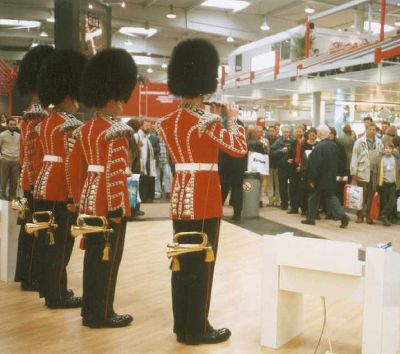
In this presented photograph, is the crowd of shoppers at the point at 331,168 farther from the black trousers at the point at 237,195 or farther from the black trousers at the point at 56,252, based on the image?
the black trousers at the point at 56,252

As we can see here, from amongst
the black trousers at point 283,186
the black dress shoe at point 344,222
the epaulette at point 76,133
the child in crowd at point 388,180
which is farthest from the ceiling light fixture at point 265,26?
the epaulette at point 76,133

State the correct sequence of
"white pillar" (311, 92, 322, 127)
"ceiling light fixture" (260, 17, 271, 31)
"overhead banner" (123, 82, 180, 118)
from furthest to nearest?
"ceiling light fixture" (260, 17, 271, 31) < "white pillar" (311, 92, 322, 127) < "overhead banner" (123, 82, 180, 118)

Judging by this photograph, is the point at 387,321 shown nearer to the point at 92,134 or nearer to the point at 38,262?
the point at 92,134

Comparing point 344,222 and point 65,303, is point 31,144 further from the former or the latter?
point 344,222

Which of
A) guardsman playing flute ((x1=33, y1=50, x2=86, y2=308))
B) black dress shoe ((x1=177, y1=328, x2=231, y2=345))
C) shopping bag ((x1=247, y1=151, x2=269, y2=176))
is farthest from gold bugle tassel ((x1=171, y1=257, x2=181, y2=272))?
shopping bag ((x1=247, y1=151, x2=269, y2=176))

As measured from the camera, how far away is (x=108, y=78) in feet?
10.7

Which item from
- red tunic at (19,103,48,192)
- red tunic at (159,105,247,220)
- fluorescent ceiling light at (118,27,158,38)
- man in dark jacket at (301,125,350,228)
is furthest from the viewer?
fluorescent ceiling light at (118,27,158,38)

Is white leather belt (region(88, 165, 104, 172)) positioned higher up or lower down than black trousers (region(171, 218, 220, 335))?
higher up

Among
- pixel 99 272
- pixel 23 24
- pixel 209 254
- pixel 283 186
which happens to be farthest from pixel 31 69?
pixel 23 24

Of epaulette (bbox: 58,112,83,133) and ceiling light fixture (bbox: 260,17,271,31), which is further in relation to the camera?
ceiling light fixture (bbox: 260,17,271,31)

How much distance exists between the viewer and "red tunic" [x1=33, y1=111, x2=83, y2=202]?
11.4ft

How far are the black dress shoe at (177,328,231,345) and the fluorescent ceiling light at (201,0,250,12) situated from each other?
42.0 ft

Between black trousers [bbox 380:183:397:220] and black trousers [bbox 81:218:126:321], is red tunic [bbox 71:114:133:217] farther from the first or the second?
black trousers [bbox 380:183:397:220]

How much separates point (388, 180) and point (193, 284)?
17.5 feet
